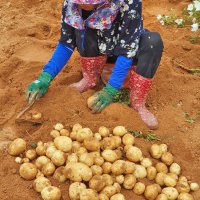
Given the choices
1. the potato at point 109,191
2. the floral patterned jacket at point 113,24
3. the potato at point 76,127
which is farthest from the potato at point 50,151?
the floral patterned jacket at point 113,24

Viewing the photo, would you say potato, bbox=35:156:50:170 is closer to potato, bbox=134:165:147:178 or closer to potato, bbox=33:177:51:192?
potato, bbox=33:177:51:192

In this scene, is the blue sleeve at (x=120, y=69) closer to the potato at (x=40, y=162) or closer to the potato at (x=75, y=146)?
the potato at (x=75, y=146)

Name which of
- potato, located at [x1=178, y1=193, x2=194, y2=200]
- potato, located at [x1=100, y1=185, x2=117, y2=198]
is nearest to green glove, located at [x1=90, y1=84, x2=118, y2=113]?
potato, located at [x1=100, y1=185, x2=117, y2=198]

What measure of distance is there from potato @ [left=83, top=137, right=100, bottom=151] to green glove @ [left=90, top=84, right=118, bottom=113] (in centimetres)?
38

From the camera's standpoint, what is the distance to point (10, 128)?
2691mm

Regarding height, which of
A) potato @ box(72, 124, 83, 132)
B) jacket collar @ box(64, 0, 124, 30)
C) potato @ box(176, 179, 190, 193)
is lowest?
potato @ box(176, 179, 190, 193)

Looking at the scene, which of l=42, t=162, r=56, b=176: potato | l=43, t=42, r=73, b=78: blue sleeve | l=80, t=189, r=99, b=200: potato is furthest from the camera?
l=43, t=42, r=73, b=78: blue sleeve

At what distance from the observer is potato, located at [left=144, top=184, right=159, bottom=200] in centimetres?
224

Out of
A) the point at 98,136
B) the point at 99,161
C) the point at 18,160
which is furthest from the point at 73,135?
the point at 18,160

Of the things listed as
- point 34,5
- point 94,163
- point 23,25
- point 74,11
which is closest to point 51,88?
point 74,11

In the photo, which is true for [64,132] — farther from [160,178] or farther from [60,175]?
[160,178]

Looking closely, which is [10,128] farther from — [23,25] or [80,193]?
[23,25]

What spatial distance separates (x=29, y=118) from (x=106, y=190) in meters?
0.85

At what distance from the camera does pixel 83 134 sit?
8.00ft
